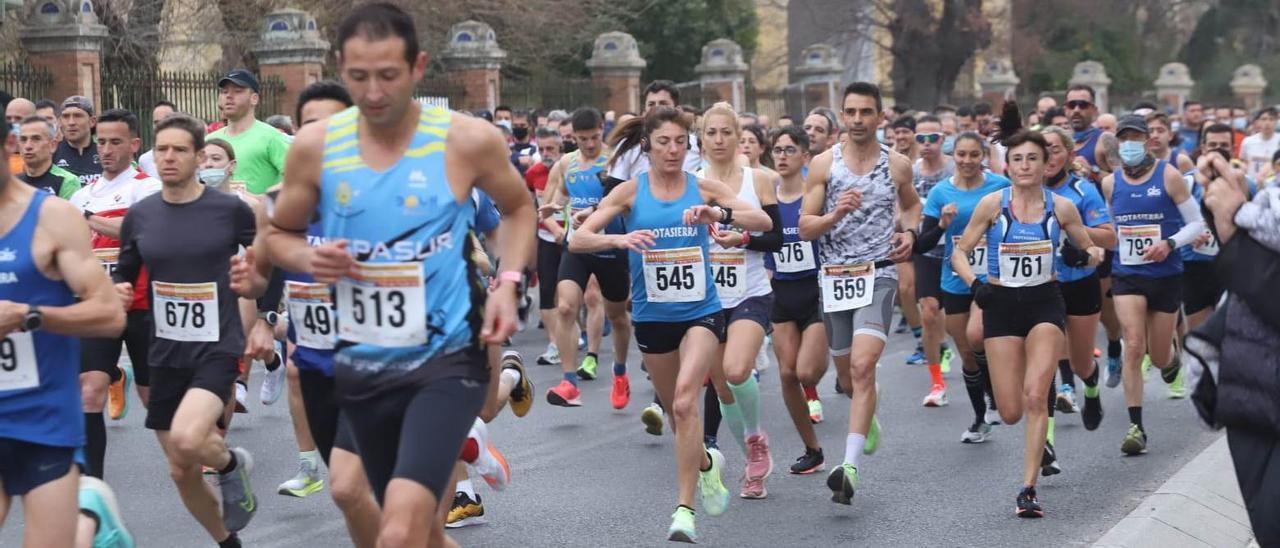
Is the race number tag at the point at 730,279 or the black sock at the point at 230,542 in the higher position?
the race number tag at the point at 730,279

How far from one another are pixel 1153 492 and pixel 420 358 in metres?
4.69

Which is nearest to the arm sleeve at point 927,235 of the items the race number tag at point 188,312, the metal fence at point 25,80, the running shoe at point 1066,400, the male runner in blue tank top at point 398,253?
the running shoe at point 1066,400

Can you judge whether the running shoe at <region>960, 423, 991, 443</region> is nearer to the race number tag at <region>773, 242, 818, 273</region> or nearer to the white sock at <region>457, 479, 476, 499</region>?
the race number tag at <region>773, 242, 818, 273</region>

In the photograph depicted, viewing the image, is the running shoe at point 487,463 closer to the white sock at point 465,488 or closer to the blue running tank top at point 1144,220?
the white sock at point 465,488

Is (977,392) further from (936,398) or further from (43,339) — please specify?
(43,339)

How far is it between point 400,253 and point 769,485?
178 inches

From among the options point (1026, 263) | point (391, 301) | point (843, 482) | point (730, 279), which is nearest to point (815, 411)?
point (1026, 263)

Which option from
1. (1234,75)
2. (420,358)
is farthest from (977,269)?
(1234,75)

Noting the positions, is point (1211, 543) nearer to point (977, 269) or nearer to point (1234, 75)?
point (977, 269)

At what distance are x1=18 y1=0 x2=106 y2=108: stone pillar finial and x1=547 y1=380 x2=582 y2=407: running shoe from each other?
10.3m

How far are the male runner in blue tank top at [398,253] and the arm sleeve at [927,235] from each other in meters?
4.74

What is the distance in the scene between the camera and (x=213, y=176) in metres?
8.91

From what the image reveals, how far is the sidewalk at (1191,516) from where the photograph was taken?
7314 mm

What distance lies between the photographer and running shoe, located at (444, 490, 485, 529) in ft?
26.7
